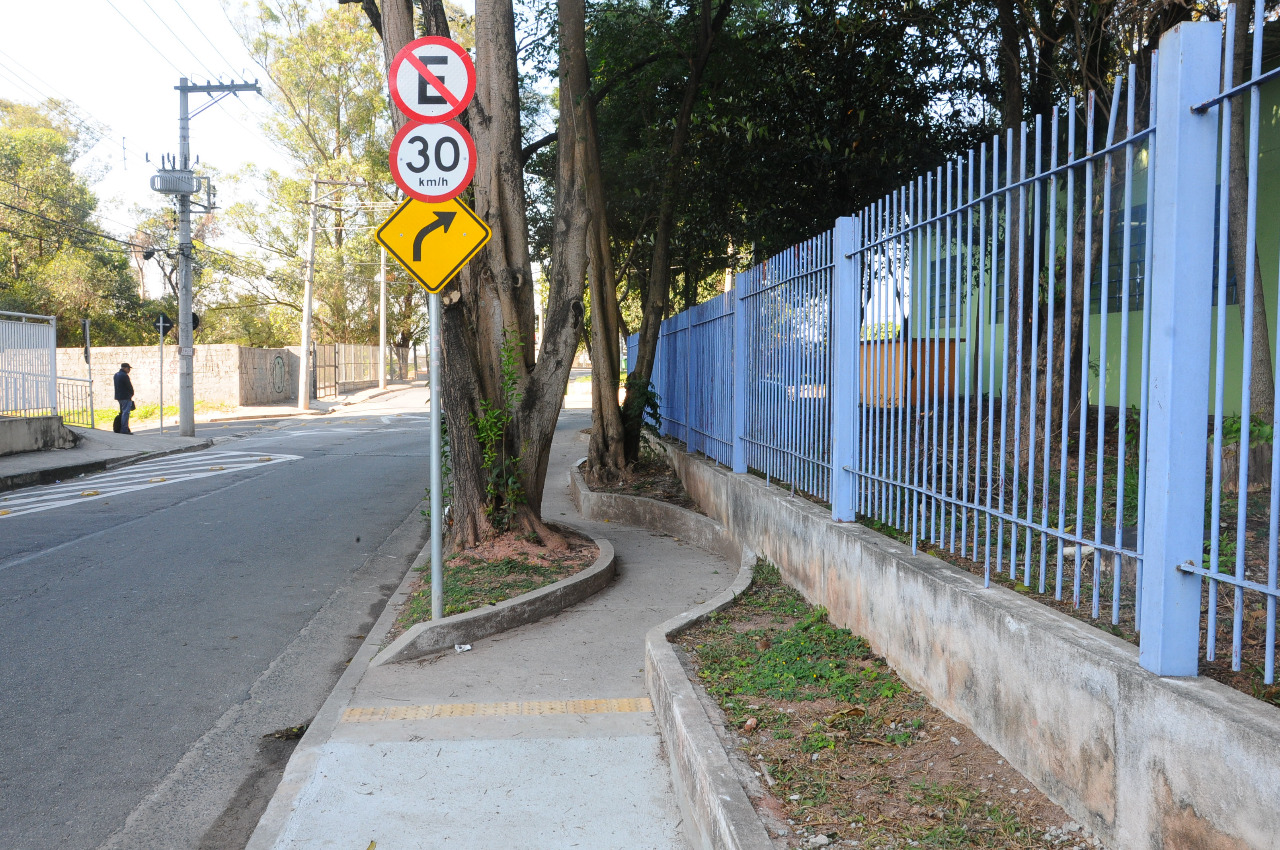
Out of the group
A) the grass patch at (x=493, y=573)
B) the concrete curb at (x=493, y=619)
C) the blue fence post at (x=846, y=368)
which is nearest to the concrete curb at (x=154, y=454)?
the grass patch at (x=493, y=573)

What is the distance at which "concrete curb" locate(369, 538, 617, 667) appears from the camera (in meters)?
5.72

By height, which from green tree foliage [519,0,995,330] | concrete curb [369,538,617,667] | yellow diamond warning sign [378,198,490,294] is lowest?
concrete curb [369,538,617,667]

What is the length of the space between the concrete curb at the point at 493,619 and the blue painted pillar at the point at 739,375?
6.25 ft

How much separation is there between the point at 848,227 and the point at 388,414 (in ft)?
89.0

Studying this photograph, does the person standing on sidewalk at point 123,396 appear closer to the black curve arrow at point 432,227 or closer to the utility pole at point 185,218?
the utility pole at point 185,218

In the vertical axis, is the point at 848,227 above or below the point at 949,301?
above

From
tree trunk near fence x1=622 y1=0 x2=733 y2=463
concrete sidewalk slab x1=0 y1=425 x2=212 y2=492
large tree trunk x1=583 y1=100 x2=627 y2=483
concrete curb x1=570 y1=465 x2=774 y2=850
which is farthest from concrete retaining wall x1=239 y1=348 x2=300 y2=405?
concrete curb x1=570 y1=465 x2=774 y2=850

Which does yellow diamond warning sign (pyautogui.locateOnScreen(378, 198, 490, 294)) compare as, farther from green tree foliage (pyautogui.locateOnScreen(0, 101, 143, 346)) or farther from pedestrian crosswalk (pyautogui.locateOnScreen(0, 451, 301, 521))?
green tree foliage (pyautogui.locateOnScreen(0, 101, 143, 346))

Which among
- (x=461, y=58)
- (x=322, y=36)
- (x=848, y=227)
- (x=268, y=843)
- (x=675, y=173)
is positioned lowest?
(x=268, y=843)

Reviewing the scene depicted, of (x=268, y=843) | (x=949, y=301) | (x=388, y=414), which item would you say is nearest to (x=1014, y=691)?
(x=949, y=301)

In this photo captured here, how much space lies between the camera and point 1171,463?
2859mm

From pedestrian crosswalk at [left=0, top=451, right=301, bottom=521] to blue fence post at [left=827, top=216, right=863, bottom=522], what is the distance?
9774mm

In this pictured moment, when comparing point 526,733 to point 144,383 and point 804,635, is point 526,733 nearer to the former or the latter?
point 804,635

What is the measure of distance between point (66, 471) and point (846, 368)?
47.9ft
